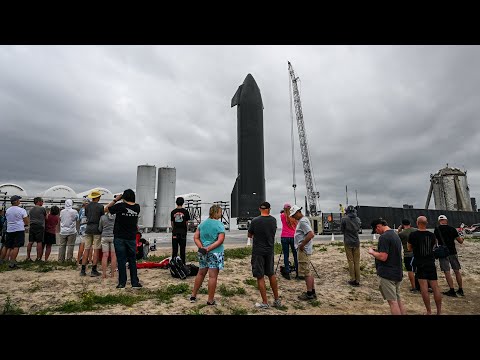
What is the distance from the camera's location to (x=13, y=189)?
33.2 meters

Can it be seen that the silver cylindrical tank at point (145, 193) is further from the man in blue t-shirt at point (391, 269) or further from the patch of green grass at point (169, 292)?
the man in blue t-shirt at point (391, 269)

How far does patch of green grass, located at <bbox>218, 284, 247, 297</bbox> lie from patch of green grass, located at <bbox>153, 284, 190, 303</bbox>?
0.82 meters

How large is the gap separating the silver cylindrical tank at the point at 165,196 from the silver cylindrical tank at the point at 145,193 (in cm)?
114

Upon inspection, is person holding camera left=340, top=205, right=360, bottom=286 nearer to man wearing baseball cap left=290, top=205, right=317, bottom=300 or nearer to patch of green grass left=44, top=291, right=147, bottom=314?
man wearing baseball cap left=290, top=205, right=317, bottom=300

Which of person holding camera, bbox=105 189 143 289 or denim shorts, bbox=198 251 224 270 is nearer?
denim shorts, bbox=198 251 224 270

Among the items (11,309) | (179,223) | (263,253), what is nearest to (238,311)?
(263,253)

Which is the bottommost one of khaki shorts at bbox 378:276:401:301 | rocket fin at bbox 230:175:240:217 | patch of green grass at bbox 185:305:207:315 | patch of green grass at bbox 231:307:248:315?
patch of green grass at bbox 231:307:248:315

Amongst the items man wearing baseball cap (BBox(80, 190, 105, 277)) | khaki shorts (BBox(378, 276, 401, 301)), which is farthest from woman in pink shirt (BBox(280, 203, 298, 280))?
man wearing baseball cap (BBox(80, 190, 105, 277))

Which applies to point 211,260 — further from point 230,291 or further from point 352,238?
point 352,238

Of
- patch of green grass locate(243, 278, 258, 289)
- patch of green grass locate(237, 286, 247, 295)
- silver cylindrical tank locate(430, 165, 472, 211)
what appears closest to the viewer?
patch of green grass locate(237, 286, 247, 295)

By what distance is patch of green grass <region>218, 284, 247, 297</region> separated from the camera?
6.64 meters

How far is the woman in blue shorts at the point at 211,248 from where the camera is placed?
5.52 meters

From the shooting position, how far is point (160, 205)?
91.9ft
